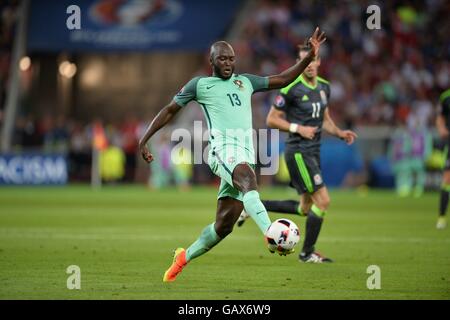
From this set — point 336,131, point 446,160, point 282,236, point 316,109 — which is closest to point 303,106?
point 316,109

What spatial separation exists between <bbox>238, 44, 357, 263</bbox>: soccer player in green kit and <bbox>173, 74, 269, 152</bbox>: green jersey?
2450mm

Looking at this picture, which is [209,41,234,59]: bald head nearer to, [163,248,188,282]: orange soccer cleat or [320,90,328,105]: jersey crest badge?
[163,248,188,282]: orange soccer cleat

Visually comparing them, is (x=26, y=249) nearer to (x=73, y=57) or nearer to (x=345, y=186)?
(x=345, y=186)

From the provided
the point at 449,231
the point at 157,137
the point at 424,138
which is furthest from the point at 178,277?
the point at 157,137

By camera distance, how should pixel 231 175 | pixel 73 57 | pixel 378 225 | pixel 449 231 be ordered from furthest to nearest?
pixel 73 57
pixel 378 225
pixel 449 231
pixel 231 175

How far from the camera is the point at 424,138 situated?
2819 centimetres

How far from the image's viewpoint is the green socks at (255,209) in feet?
29.1

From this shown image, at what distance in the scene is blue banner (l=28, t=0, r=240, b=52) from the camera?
32344 millimetres

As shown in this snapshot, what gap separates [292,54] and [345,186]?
561cm

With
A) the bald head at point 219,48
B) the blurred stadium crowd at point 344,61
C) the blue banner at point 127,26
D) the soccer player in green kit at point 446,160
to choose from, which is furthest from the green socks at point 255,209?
the blue banner at point 127,26

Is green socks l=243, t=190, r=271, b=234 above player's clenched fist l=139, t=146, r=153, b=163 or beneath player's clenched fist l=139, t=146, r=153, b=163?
beneath

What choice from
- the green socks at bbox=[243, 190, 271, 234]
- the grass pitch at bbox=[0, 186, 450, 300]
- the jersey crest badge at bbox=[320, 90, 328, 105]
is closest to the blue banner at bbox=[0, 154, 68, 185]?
the grass pitch at bbox=[0, 186, 450, 300]

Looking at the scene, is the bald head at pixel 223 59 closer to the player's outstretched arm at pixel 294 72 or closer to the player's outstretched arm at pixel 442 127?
the player's outstretched arm at pixel 294 72

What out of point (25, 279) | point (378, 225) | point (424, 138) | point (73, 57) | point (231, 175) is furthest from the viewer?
point (73, 57)
